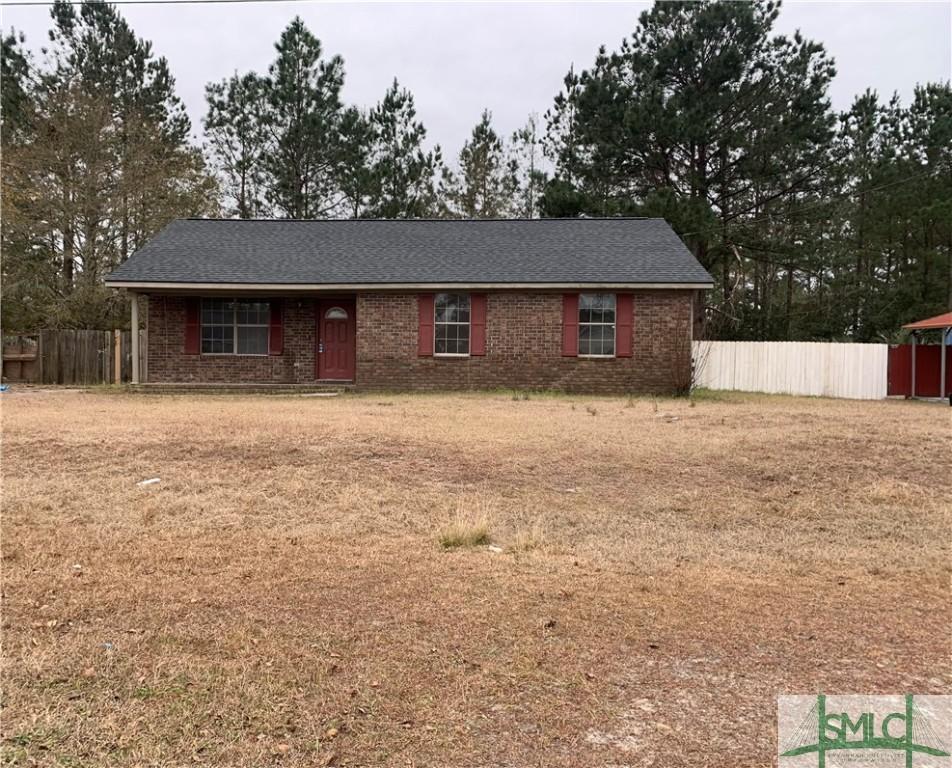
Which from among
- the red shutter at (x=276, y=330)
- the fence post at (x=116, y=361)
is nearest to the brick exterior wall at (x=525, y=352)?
the red shutter at (x=276, y=330)

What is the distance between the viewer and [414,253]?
63.6 ft

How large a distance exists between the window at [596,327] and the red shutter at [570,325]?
104 millimetres

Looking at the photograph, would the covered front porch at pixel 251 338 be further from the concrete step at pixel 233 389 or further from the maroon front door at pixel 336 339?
the concrete step at pixel 233 389

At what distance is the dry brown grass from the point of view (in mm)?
2666

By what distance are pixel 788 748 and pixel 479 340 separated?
50.5ft

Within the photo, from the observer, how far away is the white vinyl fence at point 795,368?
1920 cm

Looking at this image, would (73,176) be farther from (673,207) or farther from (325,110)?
(673,207)

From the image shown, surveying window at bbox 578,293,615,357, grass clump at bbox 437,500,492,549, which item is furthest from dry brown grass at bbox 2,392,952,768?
window at bbox 578,293,615,357

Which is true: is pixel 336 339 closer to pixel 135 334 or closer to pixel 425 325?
pixel 425 325

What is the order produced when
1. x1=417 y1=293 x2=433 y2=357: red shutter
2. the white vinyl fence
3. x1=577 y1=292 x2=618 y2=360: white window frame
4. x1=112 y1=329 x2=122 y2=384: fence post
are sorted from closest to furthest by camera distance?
x1=577 y1=292 x2=618 y2=360: white window frame → x1=417 y1=293 x2=433 y2=357: red shutter → the white vinyl fence → x1=112 y1=329 x2=122 y2=384: fence post

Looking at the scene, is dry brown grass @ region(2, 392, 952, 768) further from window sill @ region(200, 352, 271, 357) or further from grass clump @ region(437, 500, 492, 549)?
window sill @ region(200, 352, 271, 357)

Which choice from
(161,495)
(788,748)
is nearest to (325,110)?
(161,495)

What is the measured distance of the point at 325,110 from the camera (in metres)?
30.8

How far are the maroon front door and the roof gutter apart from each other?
1.03 metres
